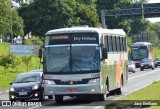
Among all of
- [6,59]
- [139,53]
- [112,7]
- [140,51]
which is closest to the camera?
[6,59]

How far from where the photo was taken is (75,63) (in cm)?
2102

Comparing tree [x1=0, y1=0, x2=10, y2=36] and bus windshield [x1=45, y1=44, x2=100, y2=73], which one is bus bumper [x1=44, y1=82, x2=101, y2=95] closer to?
bus windshield [x1=45, y1=44, x2=100, y2=73]

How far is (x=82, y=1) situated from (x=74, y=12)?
56.3 feet

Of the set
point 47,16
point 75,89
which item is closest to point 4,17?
point 47,16

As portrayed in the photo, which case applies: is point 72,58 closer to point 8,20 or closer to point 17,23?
point 8,20

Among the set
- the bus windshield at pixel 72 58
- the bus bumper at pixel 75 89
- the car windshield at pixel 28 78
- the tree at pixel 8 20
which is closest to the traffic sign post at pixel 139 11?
the tree at pixel 8 20

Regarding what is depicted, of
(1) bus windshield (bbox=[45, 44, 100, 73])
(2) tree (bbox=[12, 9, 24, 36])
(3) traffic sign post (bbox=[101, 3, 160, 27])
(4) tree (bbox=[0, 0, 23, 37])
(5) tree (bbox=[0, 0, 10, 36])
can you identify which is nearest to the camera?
(1) bus windshield (bbox=[45, 44, 100, 73])

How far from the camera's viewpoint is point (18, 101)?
75.8ft

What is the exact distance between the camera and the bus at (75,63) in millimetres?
20812

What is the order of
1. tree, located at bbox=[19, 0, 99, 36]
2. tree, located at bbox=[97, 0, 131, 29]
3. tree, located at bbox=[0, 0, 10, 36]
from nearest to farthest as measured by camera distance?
tree, located at bbox=[0, 0, 10, 36]
tree, located at bbox=[19, 0, 99, 36]
tree, located at bbox=[97, 0, 131, 29]

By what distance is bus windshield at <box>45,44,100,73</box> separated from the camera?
20969 millimetres

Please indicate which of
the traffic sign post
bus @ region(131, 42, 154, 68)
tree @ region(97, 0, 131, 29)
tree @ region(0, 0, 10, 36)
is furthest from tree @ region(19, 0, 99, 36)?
tree @ region(97, 0, 131, 29)

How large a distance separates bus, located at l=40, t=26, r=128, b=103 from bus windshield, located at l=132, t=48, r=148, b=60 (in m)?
51.1

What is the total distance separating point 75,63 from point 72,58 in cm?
25
